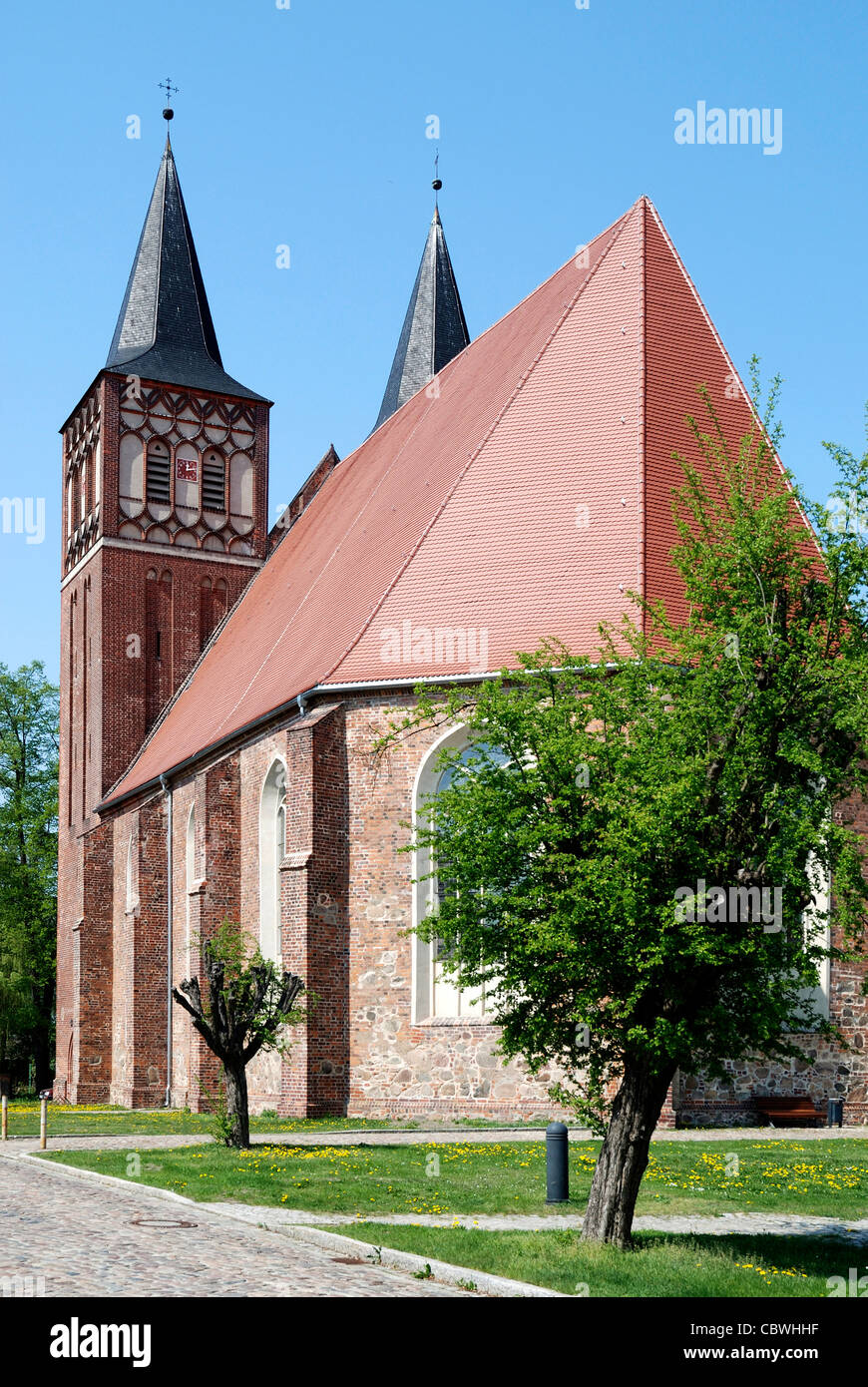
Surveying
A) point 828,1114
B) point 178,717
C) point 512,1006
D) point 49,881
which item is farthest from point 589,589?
point 49,881

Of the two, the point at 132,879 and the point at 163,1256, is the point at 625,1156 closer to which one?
the point at 163,1256

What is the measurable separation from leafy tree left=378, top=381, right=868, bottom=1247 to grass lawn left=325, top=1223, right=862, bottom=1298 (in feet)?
1.52

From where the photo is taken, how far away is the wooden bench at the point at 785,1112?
19859mm

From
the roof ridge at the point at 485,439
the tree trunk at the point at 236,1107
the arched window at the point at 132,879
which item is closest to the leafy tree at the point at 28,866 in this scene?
the arched window at the point at 132,879

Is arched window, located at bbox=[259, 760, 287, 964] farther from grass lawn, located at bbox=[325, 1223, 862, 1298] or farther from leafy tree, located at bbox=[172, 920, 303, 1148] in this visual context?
grass lawn, located at bbox=[325, 1223, 862, 1298]

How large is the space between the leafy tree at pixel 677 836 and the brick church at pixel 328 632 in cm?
382

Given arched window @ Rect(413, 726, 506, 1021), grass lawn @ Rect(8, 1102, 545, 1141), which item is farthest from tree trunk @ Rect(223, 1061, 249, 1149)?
arched window @ Rect(413, 726, 506, 1021)

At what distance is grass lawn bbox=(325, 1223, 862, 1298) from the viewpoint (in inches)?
325

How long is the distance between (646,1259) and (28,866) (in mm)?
39795

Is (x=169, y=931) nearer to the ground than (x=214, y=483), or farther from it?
nearer to the ground

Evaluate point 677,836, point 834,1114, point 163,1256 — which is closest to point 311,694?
point 834,1114

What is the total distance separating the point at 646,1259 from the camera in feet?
29.9

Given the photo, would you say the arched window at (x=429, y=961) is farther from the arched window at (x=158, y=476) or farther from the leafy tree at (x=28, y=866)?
the leafy tree at (x=28, y=866)

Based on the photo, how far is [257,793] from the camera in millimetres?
25484
